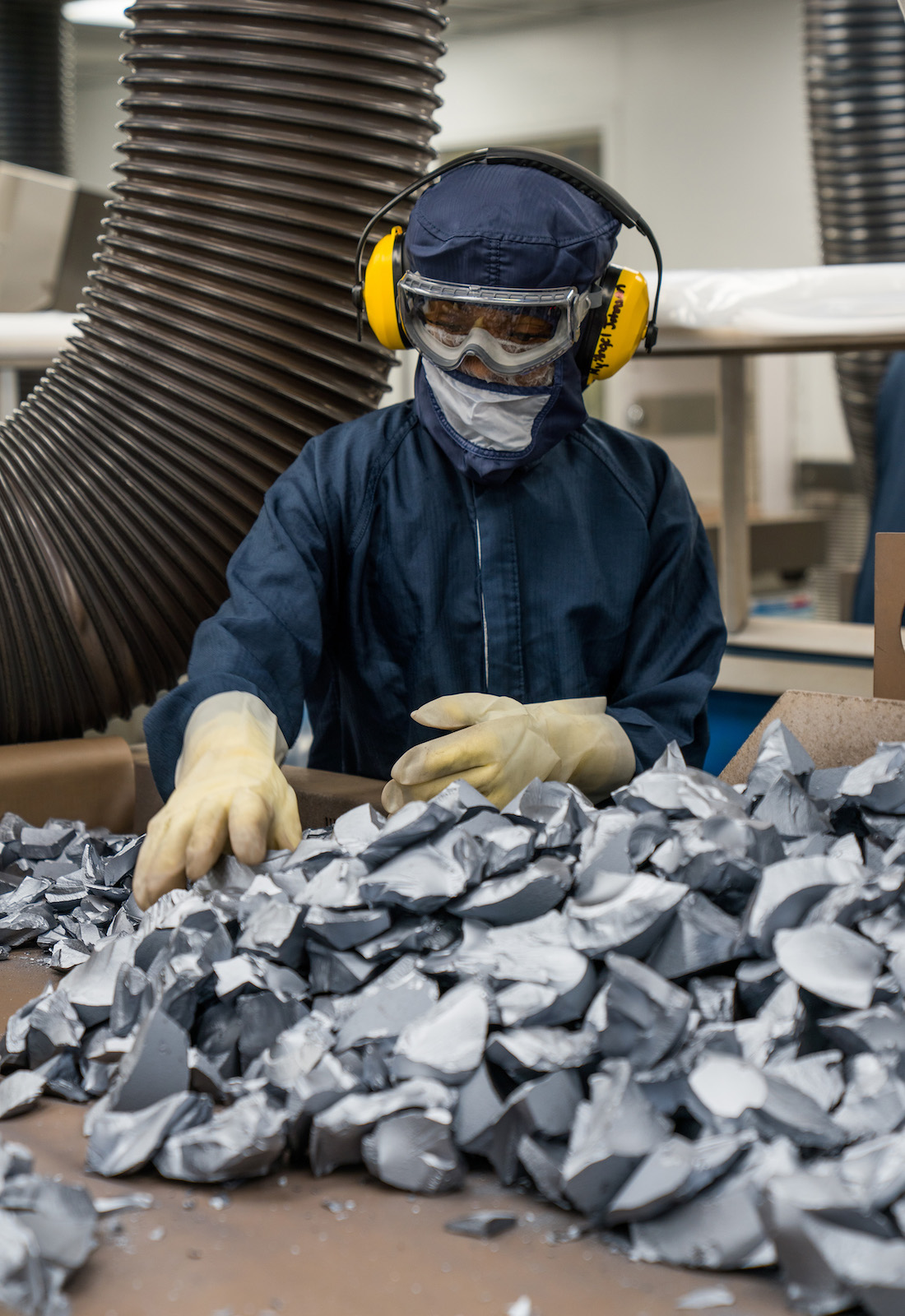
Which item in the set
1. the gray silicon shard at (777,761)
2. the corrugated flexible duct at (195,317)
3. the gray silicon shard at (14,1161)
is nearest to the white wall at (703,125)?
the corrugated flexible duct at (195,317)

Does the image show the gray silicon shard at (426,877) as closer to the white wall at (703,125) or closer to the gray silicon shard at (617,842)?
the gray silicon shard at (617,842)

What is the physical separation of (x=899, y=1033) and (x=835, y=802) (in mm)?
300

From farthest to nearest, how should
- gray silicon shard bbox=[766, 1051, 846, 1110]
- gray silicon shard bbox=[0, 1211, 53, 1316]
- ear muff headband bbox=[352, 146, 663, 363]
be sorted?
ear muff headband bbox=[352, 146, 663, 363] → gray silicon shard bbox=[766, 1051, 846, 1110] → gray silicon shard bbox=[0, 1211, 53, 1316]

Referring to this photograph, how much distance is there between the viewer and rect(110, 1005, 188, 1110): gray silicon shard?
748mm

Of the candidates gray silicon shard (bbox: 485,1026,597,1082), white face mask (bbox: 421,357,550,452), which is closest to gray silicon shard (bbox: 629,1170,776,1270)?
gray silicon shard (bbox: 485,1026,597,1082)

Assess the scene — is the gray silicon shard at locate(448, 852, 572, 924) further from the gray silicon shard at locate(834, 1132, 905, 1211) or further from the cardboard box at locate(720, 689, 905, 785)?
the cardboard box at locate(720, 689, 905, 785)

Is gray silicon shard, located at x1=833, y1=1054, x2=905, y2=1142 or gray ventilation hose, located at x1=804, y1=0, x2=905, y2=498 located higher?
gray ventilation hose, located at x1=804, y1=0, x2=905, y2=498

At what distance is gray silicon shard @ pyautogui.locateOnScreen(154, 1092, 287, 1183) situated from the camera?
2.26ft

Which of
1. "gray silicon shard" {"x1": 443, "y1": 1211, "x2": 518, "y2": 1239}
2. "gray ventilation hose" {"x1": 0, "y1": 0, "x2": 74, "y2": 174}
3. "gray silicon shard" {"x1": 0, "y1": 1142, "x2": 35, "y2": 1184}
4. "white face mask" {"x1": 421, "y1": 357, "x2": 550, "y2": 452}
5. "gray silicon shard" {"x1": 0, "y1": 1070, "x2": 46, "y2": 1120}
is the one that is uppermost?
"gray ventilation hose" {"x1": 0, "y1": 0, "x2": 74, "y2": 174}

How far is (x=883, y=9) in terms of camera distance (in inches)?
107

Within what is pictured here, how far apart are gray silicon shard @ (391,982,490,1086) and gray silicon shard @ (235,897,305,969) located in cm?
12

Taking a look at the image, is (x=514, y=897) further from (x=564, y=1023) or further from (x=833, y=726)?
(x=833, y=726)

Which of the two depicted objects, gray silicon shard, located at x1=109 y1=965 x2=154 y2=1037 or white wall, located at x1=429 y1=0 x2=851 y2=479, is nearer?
gray silicon shard, located at x1=109 y1=965 x2=154 y2=1037

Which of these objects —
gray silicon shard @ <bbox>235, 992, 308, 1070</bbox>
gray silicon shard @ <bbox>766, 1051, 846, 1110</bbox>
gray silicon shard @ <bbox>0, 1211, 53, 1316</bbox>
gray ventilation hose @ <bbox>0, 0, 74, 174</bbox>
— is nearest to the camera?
gray silicon shard @ <bbox>0, 1211, 53, 1316</bbox>
